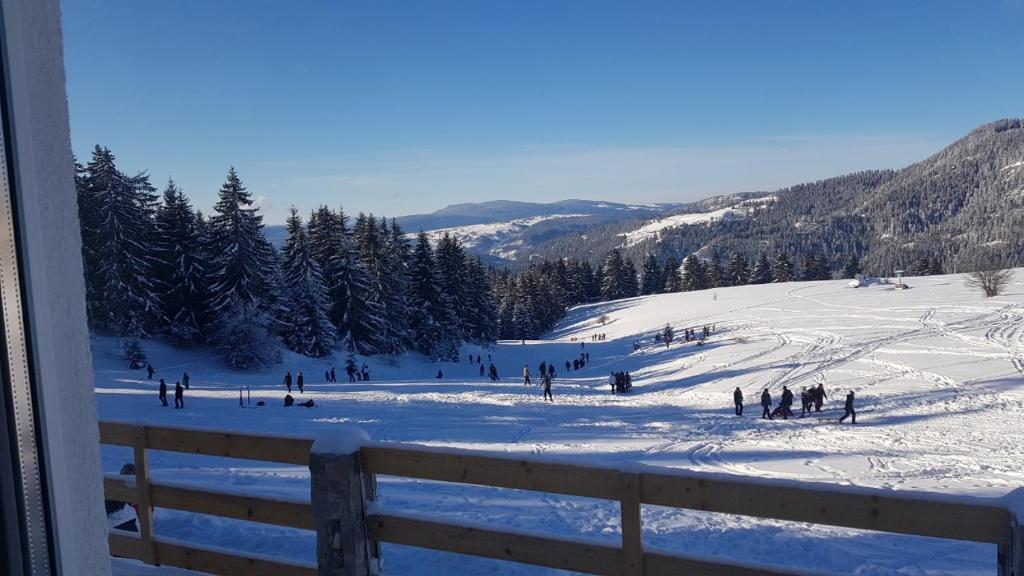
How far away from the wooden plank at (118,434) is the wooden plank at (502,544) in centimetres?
174

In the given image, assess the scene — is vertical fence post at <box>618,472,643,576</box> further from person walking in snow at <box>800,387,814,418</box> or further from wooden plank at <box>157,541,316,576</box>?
person walking in snow at <box>800,387,814,418</box>

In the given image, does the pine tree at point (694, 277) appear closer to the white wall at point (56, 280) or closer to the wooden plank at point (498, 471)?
the wooden plank at point (498, 471)

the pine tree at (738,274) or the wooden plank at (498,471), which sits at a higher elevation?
the wooden plank at (498,471)

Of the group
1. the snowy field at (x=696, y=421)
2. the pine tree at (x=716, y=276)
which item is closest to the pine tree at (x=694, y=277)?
the pine tree at (x=716, y=276)

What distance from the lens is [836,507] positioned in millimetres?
2434

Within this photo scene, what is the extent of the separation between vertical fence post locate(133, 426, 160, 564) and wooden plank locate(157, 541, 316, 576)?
61 millimetres

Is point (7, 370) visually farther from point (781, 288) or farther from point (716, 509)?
point (781, 288)

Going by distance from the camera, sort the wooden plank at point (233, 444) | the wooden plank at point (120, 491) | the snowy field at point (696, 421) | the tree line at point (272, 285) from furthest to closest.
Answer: the tree line at point (272, 285), the snowy field at point (696, 421), the wooden plank at point (120, 491), the wooden plank at point (233, 444)

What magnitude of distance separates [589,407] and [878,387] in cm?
1152

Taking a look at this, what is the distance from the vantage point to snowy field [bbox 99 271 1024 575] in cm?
814

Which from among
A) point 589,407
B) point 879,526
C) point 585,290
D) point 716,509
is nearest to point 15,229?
point 716,509

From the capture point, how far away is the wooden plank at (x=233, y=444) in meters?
3.39

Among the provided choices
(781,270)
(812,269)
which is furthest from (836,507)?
(812,269)

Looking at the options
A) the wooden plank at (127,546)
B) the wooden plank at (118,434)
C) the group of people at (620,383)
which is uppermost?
the wooden plank at (118,434)
